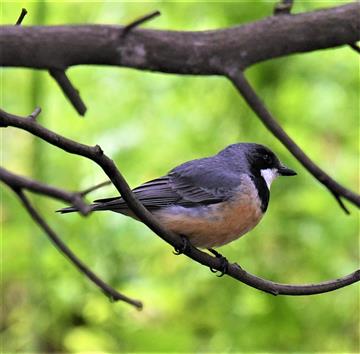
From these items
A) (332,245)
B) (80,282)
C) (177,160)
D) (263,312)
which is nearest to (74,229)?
(80,282)

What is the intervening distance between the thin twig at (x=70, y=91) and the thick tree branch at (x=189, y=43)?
3 cm

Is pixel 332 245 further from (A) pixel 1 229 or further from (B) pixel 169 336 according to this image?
(A) pixel 1 229

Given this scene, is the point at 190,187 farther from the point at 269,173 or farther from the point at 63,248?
the point at 63,248

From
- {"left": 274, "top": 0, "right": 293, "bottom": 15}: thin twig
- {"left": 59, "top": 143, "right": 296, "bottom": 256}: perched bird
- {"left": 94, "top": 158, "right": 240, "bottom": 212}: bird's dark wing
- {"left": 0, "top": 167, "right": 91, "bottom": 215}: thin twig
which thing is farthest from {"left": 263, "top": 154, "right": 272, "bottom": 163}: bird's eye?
{"left": 0, "top": 167, "right": 91, "bottom": 215}: thin twig

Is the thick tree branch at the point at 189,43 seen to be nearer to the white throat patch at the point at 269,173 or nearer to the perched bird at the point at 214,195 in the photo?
the perched bird at the point at 214,195

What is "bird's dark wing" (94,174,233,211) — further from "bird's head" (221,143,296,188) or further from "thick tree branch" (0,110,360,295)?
"thick tree branch" (0,110,360,295)

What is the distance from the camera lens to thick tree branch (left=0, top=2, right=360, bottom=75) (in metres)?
2.99

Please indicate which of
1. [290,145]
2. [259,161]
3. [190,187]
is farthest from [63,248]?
[259,161]

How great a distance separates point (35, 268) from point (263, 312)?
113cm

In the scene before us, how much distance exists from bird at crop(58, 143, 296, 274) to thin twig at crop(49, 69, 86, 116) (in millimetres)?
388

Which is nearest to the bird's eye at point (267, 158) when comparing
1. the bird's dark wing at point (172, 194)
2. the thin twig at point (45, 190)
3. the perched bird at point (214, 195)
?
the perched bird at point (214, 195)

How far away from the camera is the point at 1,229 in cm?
436

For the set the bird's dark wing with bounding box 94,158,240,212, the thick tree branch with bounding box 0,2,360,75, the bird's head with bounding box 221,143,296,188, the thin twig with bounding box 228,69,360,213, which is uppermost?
the thick tree branch with bounding box 0,2,360,75

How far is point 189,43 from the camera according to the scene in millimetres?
3070
